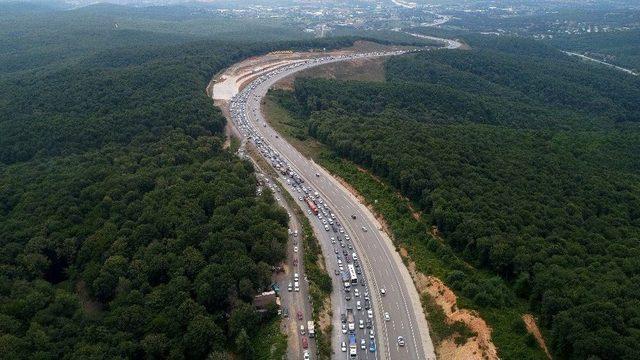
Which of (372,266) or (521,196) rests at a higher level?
(521,196)

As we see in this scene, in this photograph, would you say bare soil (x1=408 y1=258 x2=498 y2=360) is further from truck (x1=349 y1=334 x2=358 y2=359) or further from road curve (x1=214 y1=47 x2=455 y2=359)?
truck (x1=349 y1=334 x2=358 y2=359)

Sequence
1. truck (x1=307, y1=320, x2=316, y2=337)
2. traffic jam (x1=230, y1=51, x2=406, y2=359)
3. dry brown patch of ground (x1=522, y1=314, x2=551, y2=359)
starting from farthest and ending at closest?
1. traffic jam (x1=230, y1=51, x2=406, y2=359)
2. truck (x1=307, y1=320, x2=316, y2=337)
3. dry brown patch of ground (x1=522, y1=314, x2=551, y2=359)

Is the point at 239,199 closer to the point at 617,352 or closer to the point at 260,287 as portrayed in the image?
the point at 260,287

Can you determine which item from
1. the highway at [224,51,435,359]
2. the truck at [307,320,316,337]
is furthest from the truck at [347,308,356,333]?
the truck at [307,320,316,337]

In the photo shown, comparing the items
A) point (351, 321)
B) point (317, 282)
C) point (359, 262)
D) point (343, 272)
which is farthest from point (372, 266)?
point (351, 321)

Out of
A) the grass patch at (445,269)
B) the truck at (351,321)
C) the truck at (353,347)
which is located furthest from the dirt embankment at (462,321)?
the truck at (351,321)

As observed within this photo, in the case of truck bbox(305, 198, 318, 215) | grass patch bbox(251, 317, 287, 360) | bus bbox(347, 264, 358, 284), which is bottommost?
grass patch bbox(251, 317, 287, 360)

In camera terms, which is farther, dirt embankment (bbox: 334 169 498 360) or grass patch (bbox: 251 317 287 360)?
dirt embankment (bbox: 334 169 498 360)

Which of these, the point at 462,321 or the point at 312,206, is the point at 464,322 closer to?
the point at 462,321
